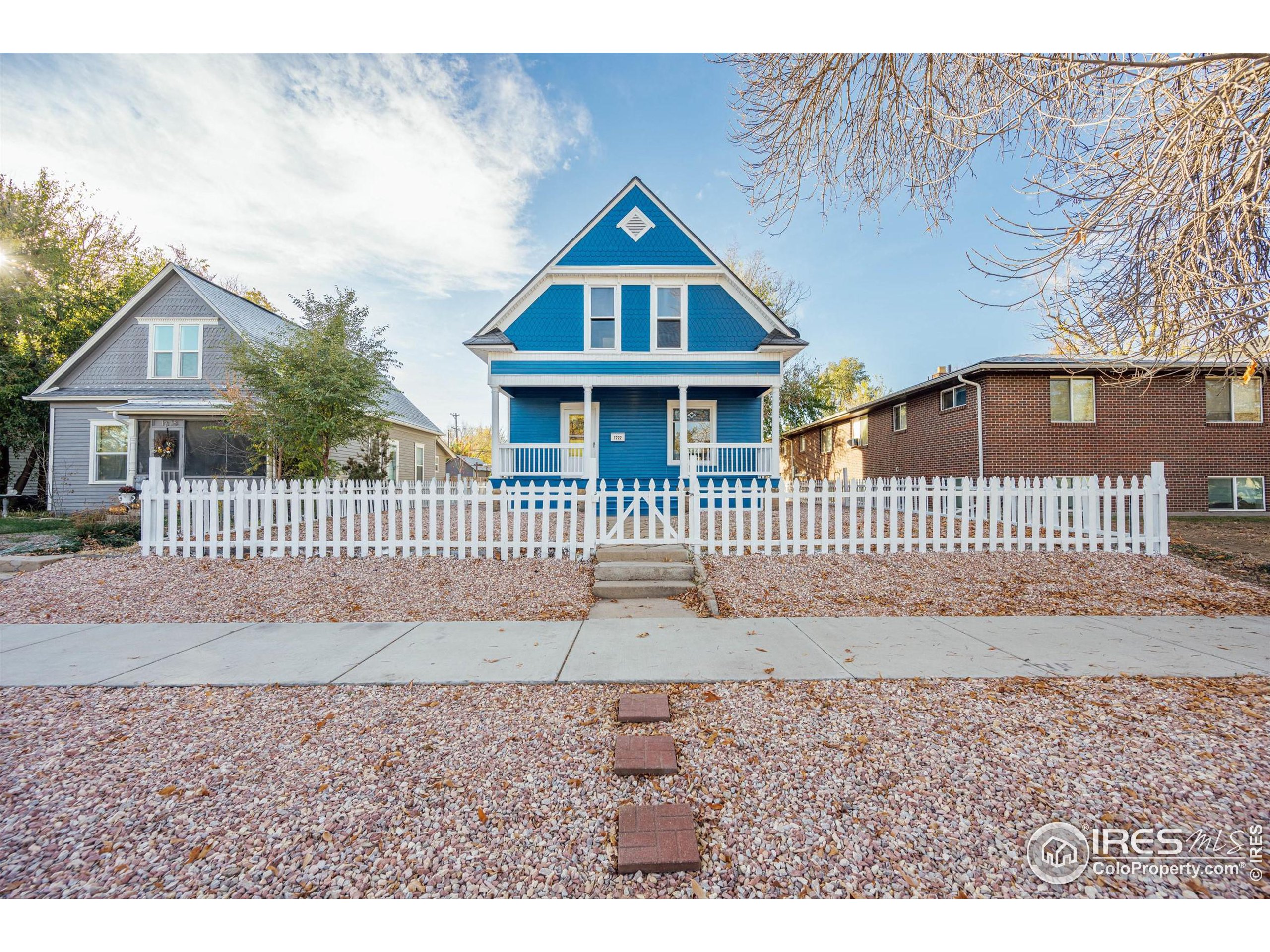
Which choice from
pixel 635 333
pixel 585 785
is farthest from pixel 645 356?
pixel 585 785

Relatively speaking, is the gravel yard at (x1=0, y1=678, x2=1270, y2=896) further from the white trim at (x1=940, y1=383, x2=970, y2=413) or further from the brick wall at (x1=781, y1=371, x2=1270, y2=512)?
the white trim at (x1=940, y1=383, x2=970, y2=413)

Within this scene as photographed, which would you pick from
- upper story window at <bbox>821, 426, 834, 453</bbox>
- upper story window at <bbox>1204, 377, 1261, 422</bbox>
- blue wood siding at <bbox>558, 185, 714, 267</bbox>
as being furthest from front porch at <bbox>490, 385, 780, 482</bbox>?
upper story window at <bbox>1204, 377, 1261, 422</bbox>

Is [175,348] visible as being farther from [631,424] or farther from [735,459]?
[735,459]

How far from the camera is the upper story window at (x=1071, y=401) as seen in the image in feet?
45.4

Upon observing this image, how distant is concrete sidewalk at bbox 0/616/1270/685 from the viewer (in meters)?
3.78

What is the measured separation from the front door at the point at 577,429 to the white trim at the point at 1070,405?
39.4 ft

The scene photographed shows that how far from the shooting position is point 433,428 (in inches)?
931

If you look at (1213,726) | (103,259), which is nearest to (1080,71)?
(1213,726)

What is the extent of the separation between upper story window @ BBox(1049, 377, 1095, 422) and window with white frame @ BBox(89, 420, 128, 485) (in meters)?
26.1

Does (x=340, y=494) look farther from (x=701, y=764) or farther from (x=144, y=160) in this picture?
(x=701, y=764)

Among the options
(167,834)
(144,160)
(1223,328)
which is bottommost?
(167,834)

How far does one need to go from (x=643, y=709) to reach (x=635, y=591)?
3047 millimetres

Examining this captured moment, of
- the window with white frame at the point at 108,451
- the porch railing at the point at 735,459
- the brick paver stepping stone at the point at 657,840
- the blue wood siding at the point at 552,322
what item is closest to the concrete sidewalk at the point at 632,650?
the brick paver stepping stone at the point at 657,840

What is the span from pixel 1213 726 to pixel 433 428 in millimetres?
24435
